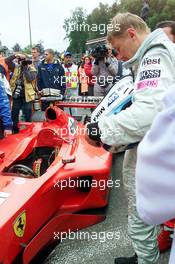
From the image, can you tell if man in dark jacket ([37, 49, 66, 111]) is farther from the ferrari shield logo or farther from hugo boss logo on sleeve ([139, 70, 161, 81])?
hugo boss logo on sleeve ([139, 70, 161, 81])

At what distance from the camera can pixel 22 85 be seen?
6121mm

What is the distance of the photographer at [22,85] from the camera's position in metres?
6.09

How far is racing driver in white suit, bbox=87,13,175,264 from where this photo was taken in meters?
1.87

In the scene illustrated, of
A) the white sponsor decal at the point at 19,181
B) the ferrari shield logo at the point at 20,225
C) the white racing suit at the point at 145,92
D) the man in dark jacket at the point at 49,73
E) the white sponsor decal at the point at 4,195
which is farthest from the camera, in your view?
the man in dark jacket at the point at 49,73

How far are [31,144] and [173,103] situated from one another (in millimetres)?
3056

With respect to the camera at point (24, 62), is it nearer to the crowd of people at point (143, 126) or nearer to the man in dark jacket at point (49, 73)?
the man in dark jacket at point (49, 73)

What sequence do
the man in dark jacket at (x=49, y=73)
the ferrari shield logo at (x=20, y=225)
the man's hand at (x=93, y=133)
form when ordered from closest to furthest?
the man's hand at (x=93, y=133) < the ferrari shield logo at (x=20, y=225) < the man in dark jacket at (x=49, y=73)

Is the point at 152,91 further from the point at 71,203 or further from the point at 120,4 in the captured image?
the point at 120,4

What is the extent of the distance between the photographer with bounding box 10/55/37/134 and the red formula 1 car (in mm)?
1882

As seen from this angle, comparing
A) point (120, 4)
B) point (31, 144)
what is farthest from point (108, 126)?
point (120, 4)

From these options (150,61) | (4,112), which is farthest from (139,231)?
(4,112)

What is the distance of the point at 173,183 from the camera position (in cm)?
80

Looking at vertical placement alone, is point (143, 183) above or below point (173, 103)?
below

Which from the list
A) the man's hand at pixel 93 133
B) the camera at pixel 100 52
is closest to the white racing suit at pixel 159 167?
the man's hand at pixel 93 133
